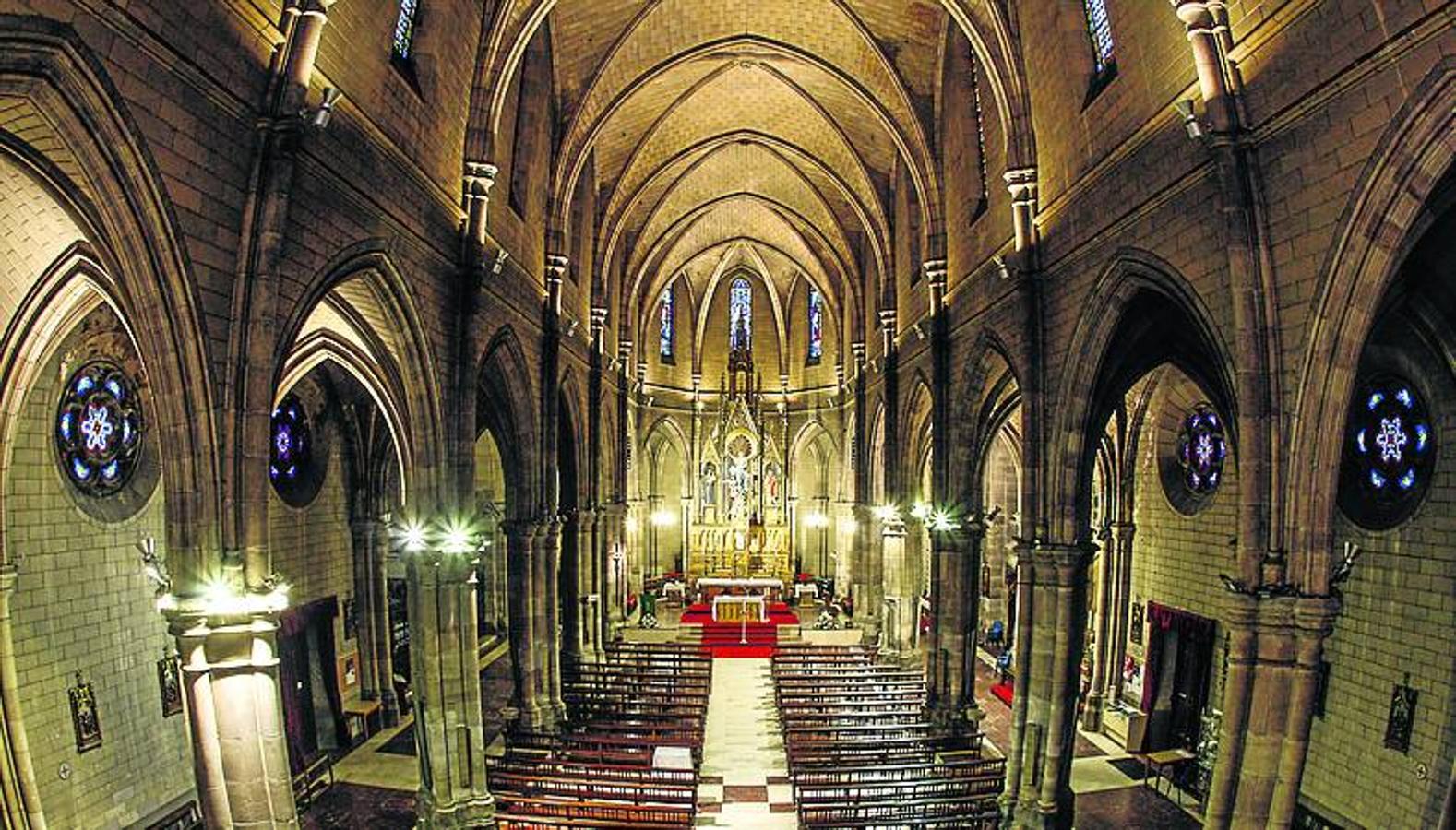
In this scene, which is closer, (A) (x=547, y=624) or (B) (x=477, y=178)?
(B) (x=477, y=178)

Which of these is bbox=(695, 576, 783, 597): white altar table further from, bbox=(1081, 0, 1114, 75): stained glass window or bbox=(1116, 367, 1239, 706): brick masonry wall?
bbox=(1081, 0, 1114, 75): stained glass window

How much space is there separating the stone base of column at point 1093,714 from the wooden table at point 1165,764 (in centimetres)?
300

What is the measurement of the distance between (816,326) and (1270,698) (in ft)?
121

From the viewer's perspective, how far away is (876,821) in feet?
44.4

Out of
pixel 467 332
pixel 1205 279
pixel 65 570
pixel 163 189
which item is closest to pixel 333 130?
pixel 163 189

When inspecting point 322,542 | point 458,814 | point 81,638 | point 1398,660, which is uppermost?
point 322,542

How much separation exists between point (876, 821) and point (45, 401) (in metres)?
15.4

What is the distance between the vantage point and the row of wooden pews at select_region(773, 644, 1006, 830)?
14.3 metres

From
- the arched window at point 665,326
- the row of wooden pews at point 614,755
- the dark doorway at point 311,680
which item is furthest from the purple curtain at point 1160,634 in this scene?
the arched window at point 665,326

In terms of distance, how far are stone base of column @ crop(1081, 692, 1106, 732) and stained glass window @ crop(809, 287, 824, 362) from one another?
82.3 feet

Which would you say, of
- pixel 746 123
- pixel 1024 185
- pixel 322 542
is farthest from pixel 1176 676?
pixel 746 123

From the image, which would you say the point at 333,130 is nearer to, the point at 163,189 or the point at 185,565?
the point at 163,189

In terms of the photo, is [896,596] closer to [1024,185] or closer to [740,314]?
[1024,185]

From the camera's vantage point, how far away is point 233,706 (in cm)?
858
